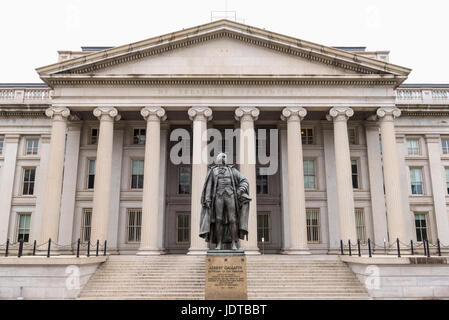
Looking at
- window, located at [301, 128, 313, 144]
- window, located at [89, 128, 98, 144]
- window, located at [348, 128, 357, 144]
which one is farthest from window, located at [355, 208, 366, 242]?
window, located at [89, 128, 98, 144]

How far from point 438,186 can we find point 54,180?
29.1 m

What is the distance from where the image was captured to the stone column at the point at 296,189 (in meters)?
23.6

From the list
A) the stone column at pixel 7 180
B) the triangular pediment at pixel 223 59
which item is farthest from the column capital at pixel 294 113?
the stone column at pixel 7 180

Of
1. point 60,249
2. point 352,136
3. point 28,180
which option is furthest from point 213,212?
point 28,180

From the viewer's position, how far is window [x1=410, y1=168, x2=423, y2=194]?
31.3m

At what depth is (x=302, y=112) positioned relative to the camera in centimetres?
2547

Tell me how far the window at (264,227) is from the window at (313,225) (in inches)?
120

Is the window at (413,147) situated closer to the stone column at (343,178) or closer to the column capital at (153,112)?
the stone column at (343,178)

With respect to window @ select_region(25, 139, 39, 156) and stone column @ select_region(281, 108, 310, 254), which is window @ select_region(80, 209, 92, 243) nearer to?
window @ select_region(25, 139, 39, 156)

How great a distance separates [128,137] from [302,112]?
13599 mm

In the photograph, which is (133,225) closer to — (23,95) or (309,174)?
(309,174)

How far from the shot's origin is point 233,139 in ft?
95.9
